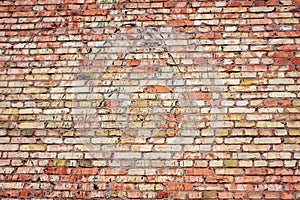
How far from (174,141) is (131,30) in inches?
41.3

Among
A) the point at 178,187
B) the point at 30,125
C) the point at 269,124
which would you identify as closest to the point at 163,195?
the point at 178,187

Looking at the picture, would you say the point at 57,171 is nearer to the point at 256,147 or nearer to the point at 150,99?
the point at 150,99

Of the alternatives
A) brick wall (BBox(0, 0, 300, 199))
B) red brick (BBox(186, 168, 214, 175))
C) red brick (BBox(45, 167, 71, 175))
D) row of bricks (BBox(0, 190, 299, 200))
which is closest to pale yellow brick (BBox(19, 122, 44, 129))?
brick wall (BBox(0, 0, 300, 199))

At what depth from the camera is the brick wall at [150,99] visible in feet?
10.5

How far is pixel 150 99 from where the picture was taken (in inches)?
134

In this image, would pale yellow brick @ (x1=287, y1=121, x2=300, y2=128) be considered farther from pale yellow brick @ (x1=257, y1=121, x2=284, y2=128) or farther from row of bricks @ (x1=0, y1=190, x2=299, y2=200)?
row of bricks @ (x1=0, y1=190, x2=299, y2=200)

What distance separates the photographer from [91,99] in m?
3.43

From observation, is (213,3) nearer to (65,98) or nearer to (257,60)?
(257,60)

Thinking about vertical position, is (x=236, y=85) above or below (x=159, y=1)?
below

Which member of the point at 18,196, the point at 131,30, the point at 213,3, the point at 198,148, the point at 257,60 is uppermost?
the point at 213,3

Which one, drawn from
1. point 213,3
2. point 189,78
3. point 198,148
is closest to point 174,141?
point 198,148

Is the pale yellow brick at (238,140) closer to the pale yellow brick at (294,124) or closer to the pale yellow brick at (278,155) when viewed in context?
the pale yellow brick at (278,155)

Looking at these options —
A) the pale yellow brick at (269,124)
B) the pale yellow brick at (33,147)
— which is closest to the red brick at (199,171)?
the pale yellow brick at (269,124)

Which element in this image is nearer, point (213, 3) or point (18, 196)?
point (18, 196)
